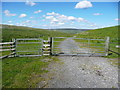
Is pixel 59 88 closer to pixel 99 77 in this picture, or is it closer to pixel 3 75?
pixel 99 77

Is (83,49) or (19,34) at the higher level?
(19,34)

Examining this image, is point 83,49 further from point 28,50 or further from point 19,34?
point 19,34

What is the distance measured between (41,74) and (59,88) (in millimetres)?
1773

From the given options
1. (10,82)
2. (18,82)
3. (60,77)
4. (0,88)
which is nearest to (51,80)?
(60,77)

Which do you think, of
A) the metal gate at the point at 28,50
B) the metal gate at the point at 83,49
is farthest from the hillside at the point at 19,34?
the metal gate at the point at 83,49

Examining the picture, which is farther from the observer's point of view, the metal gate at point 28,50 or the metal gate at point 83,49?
the metal gate at point 83,49

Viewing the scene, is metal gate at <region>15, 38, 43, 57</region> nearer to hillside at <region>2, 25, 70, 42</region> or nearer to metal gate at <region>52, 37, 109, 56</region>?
metal gate at <region>52, 37, 109, 56</region>

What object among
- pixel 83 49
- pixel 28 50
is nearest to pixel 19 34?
pixel 28 50

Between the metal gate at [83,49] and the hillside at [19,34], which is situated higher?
the hillside at [19,34]

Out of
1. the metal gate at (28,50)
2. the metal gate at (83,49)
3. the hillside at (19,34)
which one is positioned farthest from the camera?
the hillside at (19,34)

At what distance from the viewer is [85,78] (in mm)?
5570

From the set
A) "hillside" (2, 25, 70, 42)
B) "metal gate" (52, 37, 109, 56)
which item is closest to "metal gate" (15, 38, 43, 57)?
"metal gate" (52, 37, 109, 56)

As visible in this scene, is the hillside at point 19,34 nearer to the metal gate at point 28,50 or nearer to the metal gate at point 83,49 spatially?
the metal gate at point 28,50

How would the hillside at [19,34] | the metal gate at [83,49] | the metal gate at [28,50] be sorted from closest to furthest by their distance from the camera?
the metal gate at [28,50]
the metal gate at [83,49]
the hillside at [19,34]
